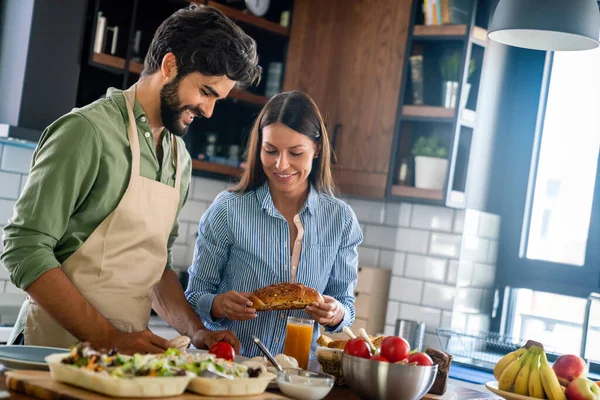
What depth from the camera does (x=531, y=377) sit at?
2.26 metres

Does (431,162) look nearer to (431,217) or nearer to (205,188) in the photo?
(431,217)

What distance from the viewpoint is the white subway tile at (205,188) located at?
16.2ft

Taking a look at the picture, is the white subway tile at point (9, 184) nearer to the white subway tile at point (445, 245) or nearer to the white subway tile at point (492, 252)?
the white subway tile at point (445, 245)

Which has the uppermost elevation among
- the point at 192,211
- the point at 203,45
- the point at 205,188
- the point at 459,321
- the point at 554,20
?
the point at 554,20

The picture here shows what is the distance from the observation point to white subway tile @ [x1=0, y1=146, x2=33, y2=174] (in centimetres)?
404

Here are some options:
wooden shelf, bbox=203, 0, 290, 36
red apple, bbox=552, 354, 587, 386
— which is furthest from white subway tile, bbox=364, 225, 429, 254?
red apple, bbox=552, 354, 587, 386

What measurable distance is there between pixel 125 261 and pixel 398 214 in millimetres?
2731

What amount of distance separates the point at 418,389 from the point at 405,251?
2.62 metres

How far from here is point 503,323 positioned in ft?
15.0

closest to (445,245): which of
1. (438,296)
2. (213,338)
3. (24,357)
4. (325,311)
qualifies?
(438,296)

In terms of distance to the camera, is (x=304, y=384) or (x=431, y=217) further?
(x=431, y=217)

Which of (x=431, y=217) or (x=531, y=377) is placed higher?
(x=431, y=217)

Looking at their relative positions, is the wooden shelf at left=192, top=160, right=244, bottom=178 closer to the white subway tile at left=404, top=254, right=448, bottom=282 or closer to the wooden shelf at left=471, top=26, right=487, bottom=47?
the white subway tile at left=404, top=254, right=448, bottom=282

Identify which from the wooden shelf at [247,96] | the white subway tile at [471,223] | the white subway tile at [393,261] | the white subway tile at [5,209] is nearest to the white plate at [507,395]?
the white subway tile at [471,223]
